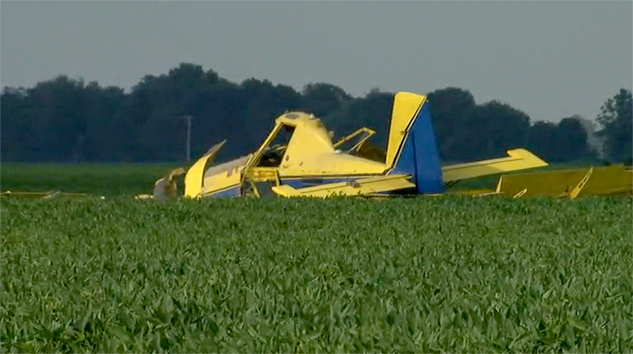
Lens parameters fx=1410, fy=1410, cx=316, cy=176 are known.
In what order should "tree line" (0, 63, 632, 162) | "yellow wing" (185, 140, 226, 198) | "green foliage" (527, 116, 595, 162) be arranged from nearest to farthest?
1. "yellow wing" (185, 140, 226, 198)
2. "tree line" (0, 63, 632, 162)
3. "green foliage" (527, 116, 595, 162)

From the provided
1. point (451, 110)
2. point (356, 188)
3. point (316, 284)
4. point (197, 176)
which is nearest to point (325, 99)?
point (451, 110)

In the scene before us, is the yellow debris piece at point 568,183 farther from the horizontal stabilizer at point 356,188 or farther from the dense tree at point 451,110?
the dense tree at point 451,110

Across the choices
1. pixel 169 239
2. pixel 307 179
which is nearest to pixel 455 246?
pixel 169 239

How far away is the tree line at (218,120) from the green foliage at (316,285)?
33.0m

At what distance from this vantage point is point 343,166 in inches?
830

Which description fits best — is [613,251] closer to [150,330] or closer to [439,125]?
[150,330]

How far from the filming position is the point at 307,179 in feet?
70.3

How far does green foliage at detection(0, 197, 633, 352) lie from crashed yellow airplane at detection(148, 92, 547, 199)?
5103 millimetres

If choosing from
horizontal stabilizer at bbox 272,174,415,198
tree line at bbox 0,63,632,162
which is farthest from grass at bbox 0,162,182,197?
horizontal stabilizer at bbox 272,174,415,198

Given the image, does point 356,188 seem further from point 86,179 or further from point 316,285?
point 86,179

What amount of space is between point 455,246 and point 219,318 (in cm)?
511

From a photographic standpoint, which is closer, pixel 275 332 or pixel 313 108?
pixel 275 332

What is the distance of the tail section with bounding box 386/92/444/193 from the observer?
20891 millimetres

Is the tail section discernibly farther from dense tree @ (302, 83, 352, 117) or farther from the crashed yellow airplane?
dense tree @ (302, 83, 352, 117)
